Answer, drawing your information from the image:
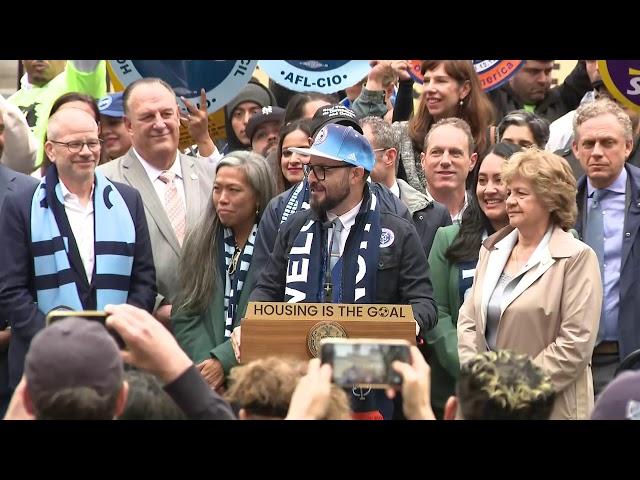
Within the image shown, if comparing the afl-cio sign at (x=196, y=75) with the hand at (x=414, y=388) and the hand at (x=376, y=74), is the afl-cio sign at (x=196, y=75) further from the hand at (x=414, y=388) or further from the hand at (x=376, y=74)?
the hand at (x=414, y=388)

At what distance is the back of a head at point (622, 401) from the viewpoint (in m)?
3.87

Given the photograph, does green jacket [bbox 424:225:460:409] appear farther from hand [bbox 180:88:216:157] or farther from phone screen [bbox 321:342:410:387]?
phone screen [bbox 321:342:410:387]

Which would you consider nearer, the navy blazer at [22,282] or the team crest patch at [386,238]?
the team crest patch at [386,238]

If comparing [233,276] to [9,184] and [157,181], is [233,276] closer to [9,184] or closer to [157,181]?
[157,181]

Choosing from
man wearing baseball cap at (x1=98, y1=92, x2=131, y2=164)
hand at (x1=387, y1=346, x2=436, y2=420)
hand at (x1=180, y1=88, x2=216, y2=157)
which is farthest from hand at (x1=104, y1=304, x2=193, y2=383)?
man wearing baseball cap at (x1=98, y1=92, x2=131, y2=164)

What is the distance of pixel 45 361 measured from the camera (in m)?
3.70

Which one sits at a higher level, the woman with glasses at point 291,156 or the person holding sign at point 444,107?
the person holding sign at point 444,107

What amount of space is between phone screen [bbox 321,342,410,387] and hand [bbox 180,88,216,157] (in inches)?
191

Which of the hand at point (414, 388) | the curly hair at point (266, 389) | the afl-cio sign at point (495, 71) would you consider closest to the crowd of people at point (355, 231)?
the afl-cio sign at point (495, 71)

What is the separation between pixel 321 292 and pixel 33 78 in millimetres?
3891

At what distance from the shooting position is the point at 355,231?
6684 mm

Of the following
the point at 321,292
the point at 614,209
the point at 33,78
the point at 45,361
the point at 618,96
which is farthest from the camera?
the point at 33,78
